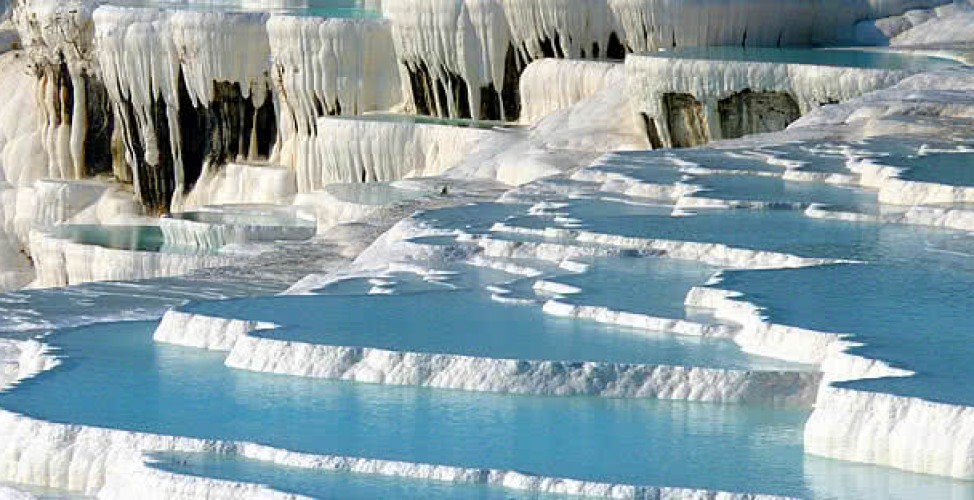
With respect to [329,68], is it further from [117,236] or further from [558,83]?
[558,83]

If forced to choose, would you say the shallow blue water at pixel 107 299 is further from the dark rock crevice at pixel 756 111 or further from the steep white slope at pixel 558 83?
the steep white slope at pixel 558 83

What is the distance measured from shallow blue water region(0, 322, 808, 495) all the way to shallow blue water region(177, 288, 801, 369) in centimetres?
36

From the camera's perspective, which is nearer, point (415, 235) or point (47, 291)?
point (415, 235)

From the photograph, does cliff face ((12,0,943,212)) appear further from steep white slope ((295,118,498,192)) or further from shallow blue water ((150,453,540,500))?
shallow blue water ((150,453,540,500))

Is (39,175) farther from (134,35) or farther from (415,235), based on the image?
(415,235)

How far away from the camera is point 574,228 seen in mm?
12148

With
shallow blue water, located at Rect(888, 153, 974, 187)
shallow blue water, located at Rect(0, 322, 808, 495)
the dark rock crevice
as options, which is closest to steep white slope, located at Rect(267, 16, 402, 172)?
the dark rock crevice

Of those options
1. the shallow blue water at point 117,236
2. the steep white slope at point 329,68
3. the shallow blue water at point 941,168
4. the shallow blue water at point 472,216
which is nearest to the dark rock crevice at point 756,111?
the shallow blue water at point 472,216

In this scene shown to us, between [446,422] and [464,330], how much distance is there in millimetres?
1320

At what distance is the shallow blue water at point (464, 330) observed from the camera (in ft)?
29.6

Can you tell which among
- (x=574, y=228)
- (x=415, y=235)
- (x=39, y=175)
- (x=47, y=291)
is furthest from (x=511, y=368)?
(x=39, y=175)

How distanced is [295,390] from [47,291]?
5.37 meters

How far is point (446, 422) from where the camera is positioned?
8328 mm

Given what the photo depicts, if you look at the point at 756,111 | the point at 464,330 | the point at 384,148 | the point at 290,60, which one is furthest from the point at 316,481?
the point at 290,60
